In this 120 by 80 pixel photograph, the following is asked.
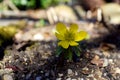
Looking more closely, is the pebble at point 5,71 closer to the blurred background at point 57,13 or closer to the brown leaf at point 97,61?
the brown leaf at point 97,61

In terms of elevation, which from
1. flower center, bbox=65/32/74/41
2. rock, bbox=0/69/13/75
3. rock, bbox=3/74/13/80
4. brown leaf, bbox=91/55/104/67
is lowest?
brown leaf, bbox=91/55/104/67

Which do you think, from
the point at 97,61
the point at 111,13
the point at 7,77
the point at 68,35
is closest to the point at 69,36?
the point at 68,35

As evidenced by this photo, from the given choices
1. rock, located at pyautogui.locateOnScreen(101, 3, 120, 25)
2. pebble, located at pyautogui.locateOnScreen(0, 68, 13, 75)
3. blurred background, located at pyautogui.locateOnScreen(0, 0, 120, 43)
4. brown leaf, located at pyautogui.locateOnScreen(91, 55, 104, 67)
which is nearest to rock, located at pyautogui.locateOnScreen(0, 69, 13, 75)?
pebble, located at pyautogui.locateOnScreen(0, 68, 13, 75)

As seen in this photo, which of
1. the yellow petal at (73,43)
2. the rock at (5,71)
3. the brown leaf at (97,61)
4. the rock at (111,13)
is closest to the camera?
the yellow petal at (73,43)

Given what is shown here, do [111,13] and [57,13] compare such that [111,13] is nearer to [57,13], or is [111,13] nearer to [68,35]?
[57,13]

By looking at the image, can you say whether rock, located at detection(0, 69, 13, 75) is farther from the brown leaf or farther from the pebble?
the brown leaf

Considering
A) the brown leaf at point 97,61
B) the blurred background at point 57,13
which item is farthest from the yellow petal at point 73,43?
the blurred background at point 57,13

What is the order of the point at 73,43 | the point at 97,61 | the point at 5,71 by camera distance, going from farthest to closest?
the point at 97,61, the point at 5,71, the point at 73,43

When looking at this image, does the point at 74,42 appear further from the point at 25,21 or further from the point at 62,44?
the point at 25,21

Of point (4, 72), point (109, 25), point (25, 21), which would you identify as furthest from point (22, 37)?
point (4, 72)

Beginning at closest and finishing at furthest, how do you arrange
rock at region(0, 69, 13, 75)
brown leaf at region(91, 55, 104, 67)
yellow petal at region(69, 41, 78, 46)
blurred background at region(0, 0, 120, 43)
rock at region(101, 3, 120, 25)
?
yellow petal at region(69, 41, 78, 46) → rock at region(0, 69, 13, 75) → brown leaf at region(91, 55, 104, 67) → blurred background at region(0, 0, 120, 43) → rock at region(101, 3, 120, 25)

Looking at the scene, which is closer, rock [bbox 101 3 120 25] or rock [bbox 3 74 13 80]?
rock [bbox 3 74 13 80]
